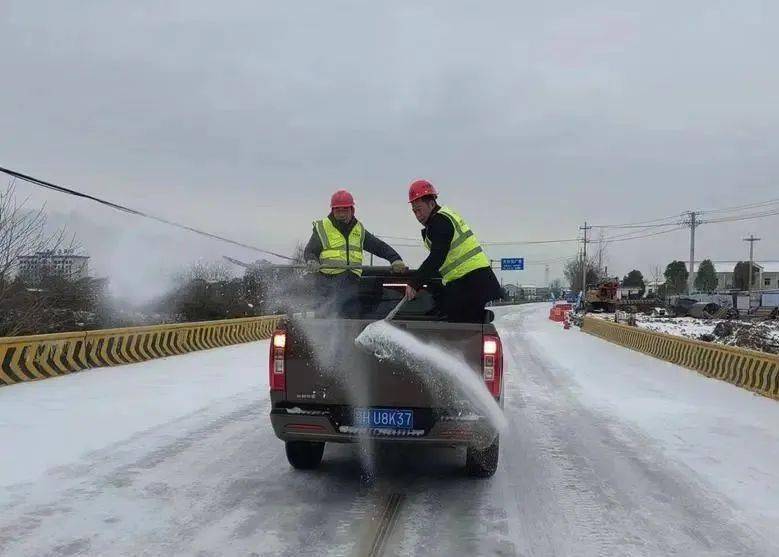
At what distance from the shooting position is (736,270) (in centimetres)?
11825

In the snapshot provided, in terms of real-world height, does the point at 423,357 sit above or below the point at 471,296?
below

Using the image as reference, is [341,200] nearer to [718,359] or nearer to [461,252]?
[461,252]

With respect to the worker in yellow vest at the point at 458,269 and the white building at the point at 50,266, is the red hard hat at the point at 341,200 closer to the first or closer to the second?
the worker in yellow vest at the point at 458,269

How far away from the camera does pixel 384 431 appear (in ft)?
16.3

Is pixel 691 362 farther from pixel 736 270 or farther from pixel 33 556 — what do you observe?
pixel 736 270

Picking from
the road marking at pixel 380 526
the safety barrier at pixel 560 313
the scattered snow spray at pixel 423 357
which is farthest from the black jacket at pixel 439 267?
the safety barrier at pixel 560 313

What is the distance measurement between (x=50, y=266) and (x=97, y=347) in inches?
143

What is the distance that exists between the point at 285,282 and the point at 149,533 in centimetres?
333

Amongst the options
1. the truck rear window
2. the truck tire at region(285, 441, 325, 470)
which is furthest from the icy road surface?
the truck rear window

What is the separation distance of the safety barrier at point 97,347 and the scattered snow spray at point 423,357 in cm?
830

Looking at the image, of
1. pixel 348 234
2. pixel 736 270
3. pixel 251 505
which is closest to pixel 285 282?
pixel 348 234

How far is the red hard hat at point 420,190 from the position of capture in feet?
19.4

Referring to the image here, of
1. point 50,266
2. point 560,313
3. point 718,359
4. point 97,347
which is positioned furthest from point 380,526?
point 560,313

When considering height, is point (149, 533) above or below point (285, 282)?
below
